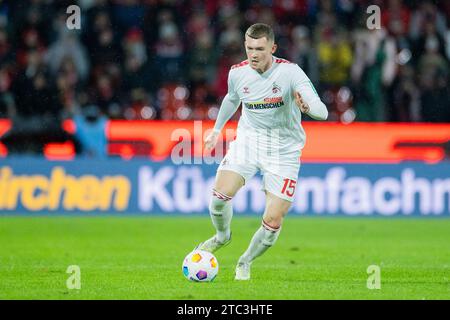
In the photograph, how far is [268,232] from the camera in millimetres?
10156

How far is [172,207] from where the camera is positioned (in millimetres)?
17812

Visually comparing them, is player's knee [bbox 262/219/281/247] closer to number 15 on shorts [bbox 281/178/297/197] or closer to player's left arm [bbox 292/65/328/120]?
number 15 on shorts [bbox 281/178/297/197]

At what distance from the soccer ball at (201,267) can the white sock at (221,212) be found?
55 cm

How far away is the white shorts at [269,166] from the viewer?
33.7 feet

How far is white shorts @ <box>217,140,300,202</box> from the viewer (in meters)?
10.3

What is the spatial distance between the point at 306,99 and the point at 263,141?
948 millimetres

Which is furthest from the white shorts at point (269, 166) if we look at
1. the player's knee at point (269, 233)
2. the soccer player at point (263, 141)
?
the player's knee at point (269, 233)

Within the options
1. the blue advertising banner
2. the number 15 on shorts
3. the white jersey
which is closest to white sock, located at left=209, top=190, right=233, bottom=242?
the number 15 on shorts

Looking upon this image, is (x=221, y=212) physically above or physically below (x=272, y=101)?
below

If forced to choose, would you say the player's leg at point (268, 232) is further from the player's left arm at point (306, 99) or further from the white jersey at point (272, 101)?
the player's left arm at point (306, 99)

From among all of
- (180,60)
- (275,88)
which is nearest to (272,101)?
(275,88)

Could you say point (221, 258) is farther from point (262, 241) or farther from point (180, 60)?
point (180, 60)

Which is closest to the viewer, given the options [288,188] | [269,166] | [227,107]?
[288,188]

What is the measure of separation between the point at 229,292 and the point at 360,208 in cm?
915
